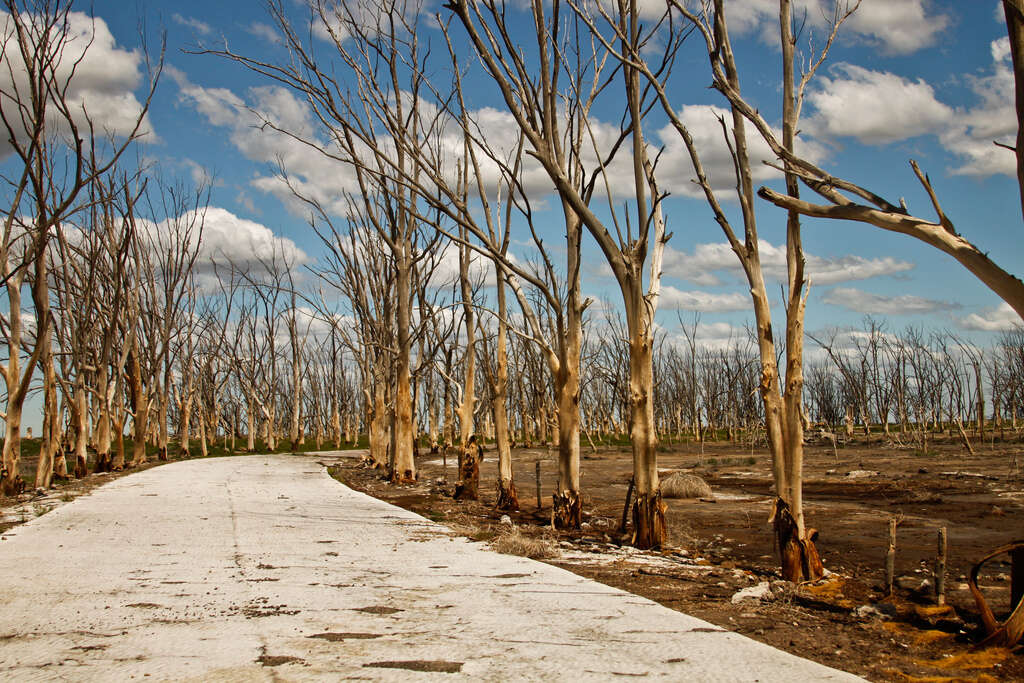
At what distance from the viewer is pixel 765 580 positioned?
20.1 ft

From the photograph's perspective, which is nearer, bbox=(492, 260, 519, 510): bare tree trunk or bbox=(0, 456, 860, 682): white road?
bbox=(0, 456, 860, 682): white road

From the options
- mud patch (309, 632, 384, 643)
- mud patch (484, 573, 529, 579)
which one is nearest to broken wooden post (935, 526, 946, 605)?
mud patch (484, 573, 529, 579)

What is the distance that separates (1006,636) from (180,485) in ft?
40.6

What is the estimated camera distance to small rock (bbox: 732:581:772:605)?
536 cm

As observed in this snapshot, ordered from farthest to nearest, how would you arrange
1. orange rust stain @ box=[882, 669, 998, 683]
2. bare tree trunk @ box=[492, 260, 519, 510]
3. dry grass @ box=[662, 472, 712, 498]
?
dry grass @ box=[662, 472, 712, 498]
bare tree trunk @ box=[492, 260, 519, 510]
orange rust stain @ box=[882, 669, 998, 683]

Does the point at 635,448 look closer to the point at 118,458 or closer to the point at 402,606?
the point at 402,606

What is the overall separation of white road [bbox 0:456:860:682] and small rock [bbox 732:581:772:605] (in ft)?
2.37

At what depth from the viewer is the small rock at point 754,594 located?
17.6 feet

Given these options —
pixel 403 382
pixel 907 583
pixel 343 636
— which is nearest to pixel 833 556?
pixel 907 583

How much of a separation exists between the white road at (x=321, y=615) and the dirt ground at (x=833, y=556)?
52 centimetres

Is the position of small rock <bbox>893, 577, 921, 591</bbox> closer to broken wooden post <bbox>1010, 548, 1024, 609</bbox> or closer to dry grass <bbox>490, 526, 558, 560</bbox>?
broken wooden post <bbox>1010, 548, 1024, 609</bbox>

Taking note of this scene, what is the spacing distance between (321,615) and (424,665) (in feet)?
3.89

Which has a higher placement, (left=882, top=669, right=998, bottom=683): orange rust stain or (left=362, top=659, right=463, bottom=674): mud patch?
(left=362, top=659, right=463, bottom=674): mud patch

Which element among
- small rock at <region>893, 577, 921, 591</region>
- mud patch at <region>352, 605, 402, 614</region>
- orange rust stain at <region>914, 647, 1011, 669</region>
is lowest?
small rock at <region>893, 577, 921, 591</region>
